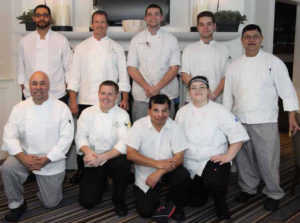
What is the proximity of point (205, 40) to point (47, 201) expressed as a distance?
189cm

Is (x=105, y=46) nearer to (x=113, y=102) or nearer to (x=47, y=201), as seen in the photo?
(x=113, y=102)

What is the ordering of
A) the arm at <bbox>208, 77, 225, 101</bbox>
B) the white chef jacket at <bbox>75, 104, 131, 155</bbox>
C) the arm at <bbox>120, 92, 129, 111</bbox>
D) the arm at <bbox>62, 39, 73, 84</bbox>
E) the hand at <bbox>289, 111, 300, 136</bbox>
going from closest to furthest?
the hand at <bbox>289, 111, 300, 136</bbox>, the white chef jacket at <bbox>75, 104, 131, 155</bbox>, the arm at <bbox>208, 77, 225, 101</bbox>, the arm at <bbox>120, 92, 129, 111</bbox>, the arm at <bbox>62, 39, 73, 84</bbox>

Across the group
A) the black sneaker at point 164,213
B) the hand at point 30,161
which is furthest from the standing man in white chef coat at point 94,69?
the black sneaker at point 164,213

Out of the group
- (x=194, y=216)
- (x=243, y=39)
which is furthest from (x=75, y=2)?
(x=194, y=216)

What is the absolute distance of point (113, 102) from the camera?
2.89m

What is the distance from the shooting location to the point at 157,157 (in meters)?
2.70

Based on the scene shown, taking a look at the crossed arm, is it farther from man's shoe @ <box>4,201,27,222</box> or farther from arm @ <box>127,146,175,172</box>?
man's shoe @ <box>4,201,27,222</box>

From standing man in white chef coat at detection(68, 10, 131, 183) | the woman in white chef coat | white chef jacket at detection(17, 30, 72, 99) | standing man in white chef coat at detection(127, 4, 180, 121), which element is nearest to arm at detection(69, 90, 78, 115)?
standing man in white chef coat at detection(68, 10, 131, 183)

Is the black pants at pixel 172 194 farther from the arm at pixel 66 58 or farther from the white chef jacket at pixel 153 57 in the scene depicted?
the arm at pixel 66 58

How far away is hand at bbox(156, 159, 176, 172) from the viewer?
259 centimetres

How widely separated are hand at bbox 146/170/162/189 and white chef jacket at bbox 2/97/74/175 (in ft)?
2.25

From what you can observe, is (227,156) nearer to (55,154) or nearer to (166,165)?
(166,165)

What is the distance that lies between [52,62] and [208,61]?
1.42m

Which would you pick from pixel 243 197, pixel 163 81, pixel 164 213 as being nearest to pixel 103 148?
pixel 164 213
